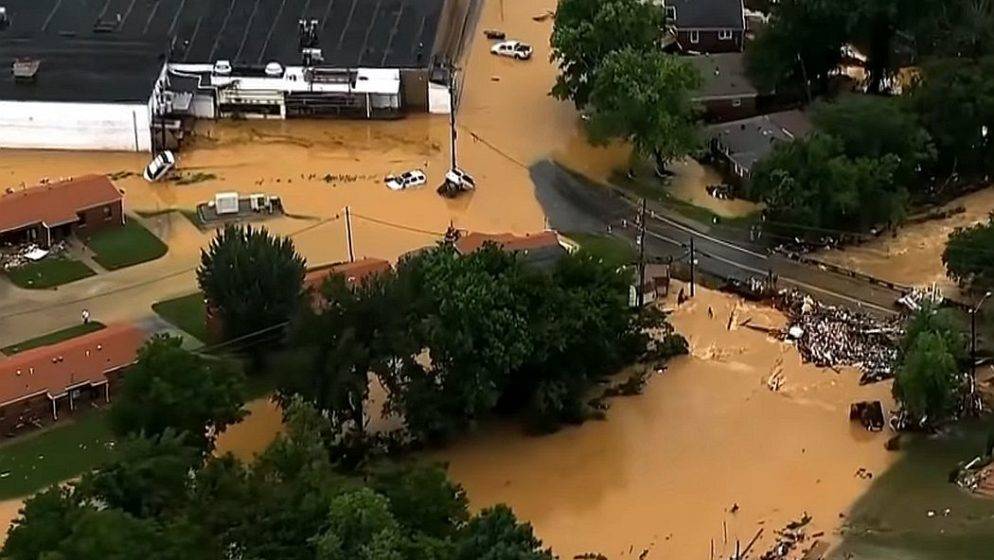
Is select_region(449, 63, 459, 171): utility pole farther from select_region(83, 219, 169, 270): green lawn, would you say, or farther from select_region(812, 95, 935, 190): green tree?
select_region(812, 95, 935, 190): green tree

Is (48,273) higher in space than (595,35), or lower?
lower

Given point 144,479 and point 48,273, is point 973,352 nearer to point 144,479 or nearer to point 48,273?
point 144,479

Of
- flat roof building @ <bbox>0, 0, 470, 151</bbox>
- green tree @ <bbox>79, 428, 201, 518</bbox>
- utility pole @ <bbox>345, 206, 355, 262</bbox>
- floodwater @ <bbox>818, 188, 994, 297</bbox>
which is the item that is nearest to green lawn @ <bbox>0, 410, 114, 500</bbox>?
green tree @ <bbox>79, 428, 201, 518</bbox>

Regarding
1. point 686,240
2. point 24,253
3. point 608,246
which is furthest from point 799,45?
point 24,253

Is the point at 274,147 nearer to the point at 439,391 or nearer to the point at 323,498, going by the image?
the point at 439,391

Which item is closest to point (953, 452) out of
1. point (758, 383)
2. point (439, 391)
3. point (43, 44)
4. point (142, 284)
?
point (758, 383)

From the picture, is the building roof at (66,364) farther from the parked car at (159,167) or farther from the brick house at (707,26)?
the brick house at (707,26)
